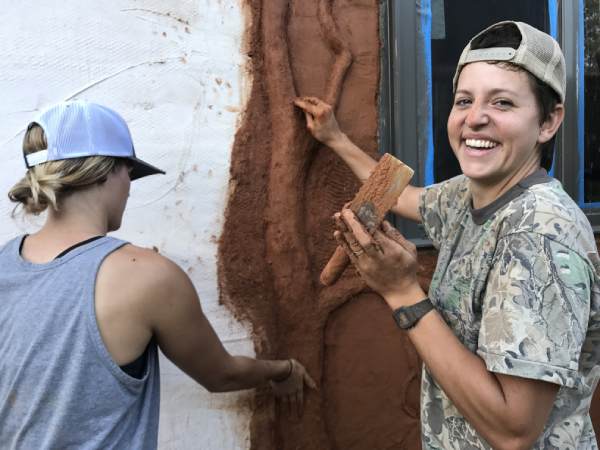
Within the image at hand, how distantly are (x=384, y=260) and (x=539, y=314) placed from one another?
1.15 ft

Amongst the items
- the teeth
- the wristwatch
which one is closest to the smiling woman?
the teeth

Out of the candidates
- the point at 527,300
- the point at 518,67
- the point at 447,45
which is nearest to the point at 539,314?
the point at 527,300

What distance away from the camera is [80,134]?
52.5 inches

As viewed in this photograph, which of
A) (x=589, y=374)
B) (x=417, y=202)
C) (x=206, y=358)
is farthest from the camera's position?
(x=417, y=202)

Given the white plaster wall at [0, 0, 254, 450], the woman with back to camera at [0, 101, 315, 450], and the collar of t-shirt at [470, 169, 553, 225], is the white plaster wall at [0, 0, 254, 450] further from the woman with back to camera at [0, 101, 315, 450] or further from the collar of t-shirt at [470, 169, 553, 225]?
the collar of t-shirt at [470, 169, 553, 225]

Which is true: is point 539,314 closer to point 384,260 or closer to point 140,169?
point 384,260

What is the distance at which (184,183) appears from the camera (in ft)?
6.87

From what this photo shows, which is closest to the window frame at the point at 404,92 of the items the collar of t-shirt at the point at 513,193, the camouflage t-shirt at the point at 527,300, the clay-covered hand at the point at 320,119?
the clay-covered hand at the point at 320,119

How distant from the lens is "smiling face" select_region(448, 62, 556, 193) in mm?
1379

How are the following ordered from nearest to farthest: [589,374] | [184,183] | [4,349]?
[4,349], [589,374], [184,183]

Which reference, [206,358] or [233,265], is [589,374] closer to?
[206,358]

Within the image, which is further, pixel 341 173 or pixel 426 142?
pixel 426 142

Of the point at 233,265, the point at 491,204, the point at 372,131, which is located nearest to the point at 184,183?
the point at 233,265

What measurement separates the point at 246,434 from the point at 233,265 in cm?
64
